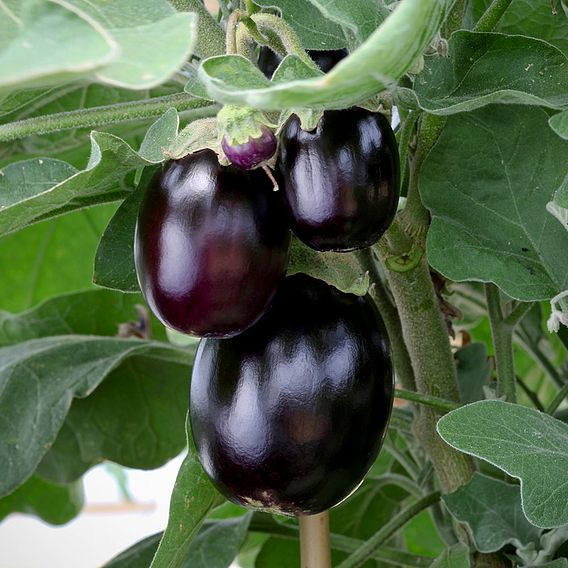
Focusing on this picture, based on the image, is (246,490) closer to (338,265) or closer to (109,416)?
(338,265)

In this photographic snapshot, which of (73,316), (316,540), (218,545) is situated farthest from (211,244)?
(73,316)

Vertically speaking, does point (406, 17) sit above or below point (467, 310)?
above

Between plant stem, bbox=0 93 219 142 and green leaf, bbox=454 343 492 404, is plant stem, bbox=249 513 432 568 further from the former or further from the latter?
plant stem, bbox=0 93 219 142

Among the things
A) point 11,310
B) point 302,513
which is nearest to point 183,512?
point 302,513

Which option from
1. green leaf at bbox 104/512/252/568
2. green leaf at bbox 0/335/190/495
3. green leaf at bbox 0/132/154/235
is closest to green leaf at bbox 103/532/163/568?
green leaf at bbox 104/512/252/568

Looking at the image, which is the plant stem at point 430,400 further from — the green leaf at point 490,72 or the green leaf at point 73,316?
the green leaf at point 73,316

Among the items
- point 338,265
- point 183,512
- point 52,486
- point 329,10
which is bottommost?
point 52,486

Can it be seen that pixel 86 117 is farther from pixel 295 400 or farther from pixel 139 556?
pixel 139 556
